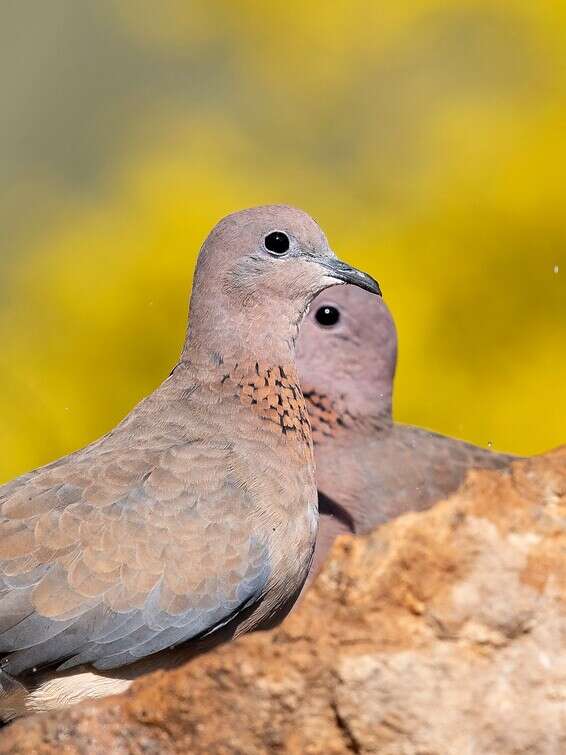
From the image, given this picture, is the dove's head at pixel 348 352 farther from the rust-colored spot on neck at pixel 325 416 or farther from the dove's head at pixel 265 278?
the dove's head at pixel 265 278

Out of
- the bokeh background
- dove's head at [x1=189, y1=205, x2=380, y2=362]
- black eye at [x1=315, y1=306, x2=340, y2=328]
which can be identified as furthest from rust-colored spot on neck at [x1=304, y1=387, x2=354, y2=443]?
the bokeh background

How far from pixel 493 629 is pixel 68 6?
231 inches

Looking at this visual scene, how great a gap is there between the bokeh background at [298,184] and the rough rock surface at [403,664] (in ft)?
9.49

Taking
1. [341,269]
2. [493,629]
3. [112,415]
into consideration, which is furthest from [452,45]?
[493,629]

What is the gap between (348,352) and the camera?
3.29m

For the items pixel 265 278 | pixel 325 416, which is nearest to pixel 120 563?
pixel 265 278

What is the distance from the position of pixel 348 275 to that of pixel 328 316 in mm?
699

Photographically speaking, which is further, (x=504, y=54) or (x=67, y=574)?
(x=504, y=54)

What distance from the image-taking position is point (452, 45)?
231 inches

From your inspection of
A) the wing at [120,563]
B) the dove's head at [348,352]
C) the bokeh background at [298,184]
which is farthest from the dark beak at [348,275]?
the bokeh background at [298,184]

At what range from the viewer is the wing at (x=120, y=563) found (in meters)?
2.22

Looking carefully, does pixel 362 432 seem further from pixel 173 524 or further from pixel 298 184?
pixel 298 184

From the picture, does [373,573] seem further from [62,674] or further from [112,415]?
[112,415]

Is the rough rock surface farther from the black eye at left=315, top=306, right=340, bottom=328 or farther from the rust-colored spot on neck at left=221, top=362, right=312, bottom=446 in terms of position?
the black eye at left=315, top=306, right=340, bottom=328
